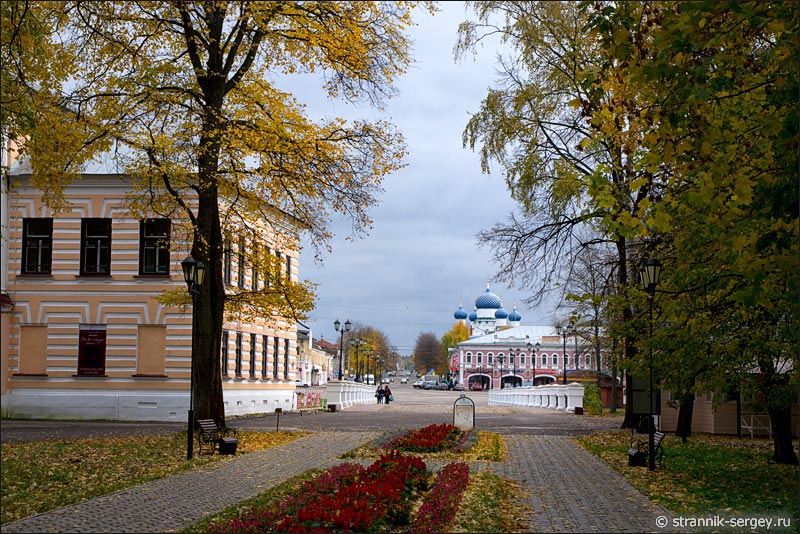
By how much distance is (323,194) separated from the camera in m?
22.6

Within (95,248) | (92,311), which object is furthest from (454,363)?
(92,311)

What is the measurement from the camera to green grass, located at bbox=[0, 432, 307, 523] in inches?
492

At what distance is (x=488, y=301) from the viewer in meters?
157

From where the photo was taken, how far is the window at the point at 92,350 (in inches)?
1356

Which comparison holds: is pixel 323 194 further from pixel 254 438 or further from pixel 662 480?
pixel 662 480

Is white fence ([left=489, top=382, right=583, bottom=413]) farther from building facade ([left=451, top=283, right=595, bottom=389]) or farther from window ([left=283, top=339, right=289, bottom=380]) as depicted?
building facade ([left=451, top=283, right=595, bottom=389])

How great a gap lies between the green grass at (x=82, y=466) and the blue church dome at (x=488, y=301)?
134147 millimetres

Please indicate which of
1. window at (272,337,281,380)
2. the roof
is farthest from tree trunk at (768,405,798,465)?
the roof

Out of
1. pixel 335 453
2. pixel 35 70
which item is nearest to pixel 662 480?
pixel 335 453

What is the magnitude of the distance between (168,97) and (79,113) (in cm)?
211

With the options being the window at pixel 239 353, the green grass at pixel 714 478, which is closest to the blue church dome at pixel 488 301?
the window at pixel 239 353

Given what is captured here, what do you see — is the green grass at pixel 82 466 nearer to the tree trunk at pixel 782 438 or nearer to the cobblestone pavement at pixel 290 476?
the cobblestone pavement at pixel 290 476

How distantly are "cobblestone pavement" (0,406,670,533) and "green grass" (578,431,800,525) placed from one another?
1.52 ft

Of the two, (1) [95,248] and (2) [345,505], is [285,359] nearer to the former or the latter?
(1) [95,248]
